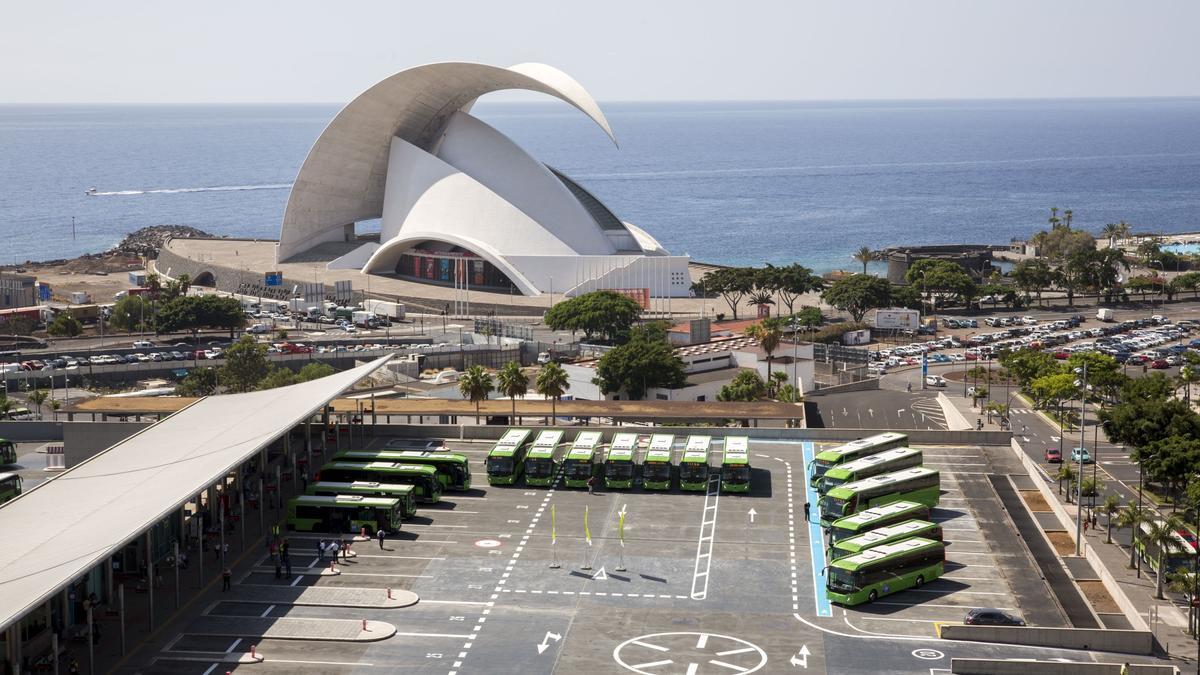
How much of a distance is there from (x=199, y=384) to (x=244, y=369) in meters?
1.61

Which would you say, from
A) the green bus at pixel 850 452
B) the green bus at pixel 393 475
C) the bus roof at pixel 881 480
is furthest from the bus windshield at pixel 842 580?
the green bus at pixel 393 475

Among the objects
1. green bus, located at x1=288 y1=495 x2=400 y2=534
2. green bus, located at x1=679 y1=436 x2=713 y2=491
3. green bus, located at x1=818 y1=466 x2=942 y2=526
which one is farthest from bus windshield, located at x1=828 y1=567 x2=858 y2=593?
green bus, located at x1=288 y1=495 x2=400 y2=534

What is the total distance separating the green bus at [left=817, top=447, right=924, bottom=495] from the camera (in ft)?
97.4

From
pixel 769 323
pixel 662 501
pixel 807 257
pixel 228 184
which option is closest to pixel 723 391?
pixel 769 323

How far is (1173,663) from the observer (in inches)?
891

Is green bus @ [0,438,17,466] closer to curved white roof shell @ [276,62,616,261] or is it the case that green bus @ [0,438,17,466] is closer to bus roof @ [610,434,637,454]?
bus roof @ [610,434,637,454]

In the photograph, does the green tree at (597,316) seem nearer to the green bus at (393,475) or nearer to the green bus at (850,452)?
the green bus at (850,452)

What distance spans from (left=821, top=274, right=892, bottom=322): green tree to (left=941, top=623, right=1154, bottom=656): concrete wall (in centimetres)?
4535

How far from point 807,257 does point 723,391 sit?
197 ft

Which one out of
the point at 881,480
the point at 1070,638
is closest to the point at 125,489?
the point at 881,480

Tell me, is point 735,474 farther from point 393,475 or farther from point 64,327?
point 64,327

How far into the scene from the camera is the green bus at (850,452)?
31.0 metres

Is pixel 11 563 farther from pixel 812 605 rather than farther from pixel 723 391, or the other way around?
pixel 723 391

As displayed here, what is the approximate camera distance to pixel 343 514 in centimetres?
2814
